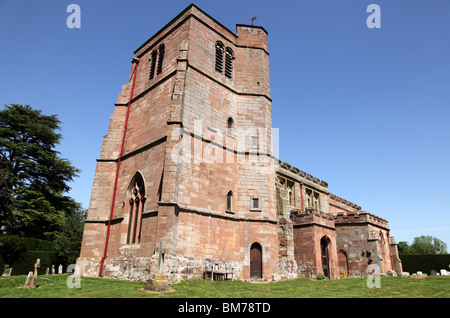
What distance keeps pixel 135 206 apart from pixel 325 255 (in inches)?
484

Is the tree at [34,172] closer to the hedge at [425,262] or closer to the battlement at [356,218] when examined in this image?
the battlement at [356,218]

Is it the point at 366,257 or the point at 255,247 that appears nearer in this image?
the point at 255,247

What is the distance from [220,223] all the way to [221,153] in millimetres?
4235

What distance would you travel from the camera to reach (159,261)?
11164mm

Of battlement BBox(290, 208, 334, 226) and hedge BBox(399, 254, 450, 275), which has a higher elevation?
battlement BBox(290, 208, 334, 226)

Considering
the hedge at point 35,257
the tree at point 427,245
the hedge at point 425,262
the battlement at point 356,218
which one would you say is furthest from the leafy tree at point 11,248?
the tree at point 427,245

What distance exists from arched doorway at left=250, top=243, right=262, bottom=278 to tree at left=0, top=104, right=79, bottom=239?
64.1 feet

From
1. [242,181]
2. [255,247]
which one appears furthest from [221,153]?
[255,247]

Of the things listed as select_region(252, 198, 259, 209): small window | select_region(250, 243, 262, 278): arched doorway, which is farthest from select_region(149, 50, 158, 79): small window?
Answer: select_region(250, 243, 262, 278): arched doorway

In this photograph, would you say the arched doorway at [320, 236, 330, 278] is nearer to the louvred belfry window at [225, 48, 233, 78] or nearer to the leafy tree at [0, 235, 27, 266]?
the louvred belfry window at [225, 48, 233, 78]

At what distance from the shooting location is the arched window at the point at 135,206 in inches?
623

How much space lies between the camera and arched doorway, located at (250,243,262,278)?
1625 cm
